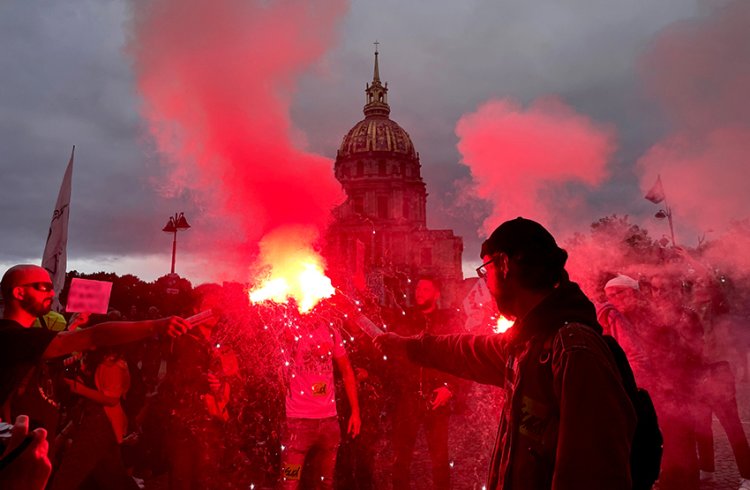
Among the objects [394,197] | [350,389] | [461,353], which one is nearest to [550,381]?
[461,353]

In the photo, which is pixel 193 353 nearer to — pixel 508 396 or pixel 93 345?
pixel 93 345

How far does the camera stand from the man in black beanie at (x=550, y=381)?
1954mm

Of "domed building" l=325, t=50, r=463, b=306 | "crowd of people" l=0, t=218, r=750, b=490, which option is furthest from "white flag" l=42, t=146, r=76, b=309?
"domed building" l=325, t=50, r=463, b=306

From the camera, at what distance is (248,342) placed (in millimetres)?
6484

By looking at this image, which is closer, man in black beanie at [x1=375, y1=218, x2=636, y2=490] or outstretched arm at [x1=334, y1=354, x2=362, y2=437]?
man in black beanie at [x1=375, y1=218, x2=636, y2=490]

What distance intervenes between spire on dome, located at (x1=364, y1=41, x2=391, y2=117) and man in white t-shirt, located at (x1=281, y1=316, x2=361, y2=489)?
7393 centimetres

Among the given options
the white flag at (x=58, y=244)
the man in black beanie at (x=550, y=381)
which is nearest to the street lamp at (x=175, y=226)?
the white flag at (x=58, y=244)

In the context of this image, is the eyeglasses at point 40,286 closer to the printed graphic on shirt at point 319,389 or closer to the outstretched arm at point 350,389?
the printed graphic on shirt at point 319,389

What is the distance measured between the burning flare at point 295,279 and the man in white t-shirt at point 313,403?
33 centimetres

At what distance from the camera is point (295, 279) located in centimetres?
585

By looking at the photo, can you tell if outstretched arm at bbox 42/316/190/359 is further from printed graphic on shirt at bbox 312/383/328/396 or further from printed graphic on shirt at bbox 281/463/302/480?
printed graphic on shirt at bbox 281/463/302/480

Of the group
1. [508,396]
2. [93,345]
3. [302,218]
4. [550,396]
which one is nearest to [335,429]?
[93,345]

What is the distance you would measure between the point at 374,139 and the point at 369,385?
220ft

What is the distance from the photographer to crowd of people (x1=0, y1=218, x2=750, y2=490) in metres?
2.18
